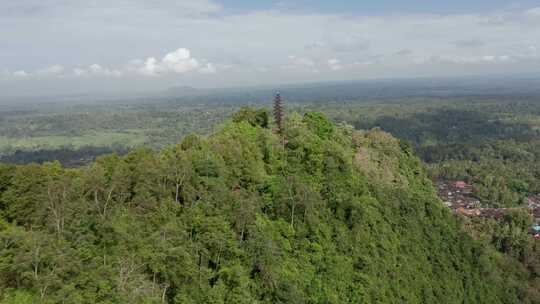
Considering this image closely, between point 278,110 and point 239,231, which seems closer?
point 239,231

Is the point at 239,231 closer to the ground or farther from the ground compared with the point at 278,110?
closer to the ground

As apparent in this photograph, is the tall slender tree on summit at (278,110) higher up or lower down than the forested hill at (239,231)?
higher up

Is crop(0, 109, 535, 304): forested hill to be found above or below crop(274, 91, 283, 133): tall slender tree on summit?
below

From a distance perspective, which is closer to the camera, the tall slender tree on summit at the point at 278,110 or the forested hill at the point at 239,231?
the forested hill at the point at 239,231

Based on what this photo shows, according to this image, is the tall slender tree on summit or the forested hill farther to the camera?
the tall slender tree on summit

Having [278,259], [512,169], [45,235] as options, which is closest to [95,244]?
[45,235]

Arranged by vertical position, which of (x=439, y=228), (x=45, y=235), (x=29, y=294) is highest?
(x=45, y=235)

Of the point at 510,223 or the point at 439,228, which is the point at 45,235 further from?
the point at 510,223

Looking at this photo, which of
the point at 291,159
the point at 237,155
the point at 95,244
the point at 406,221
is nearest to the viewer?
the point at 95,244
